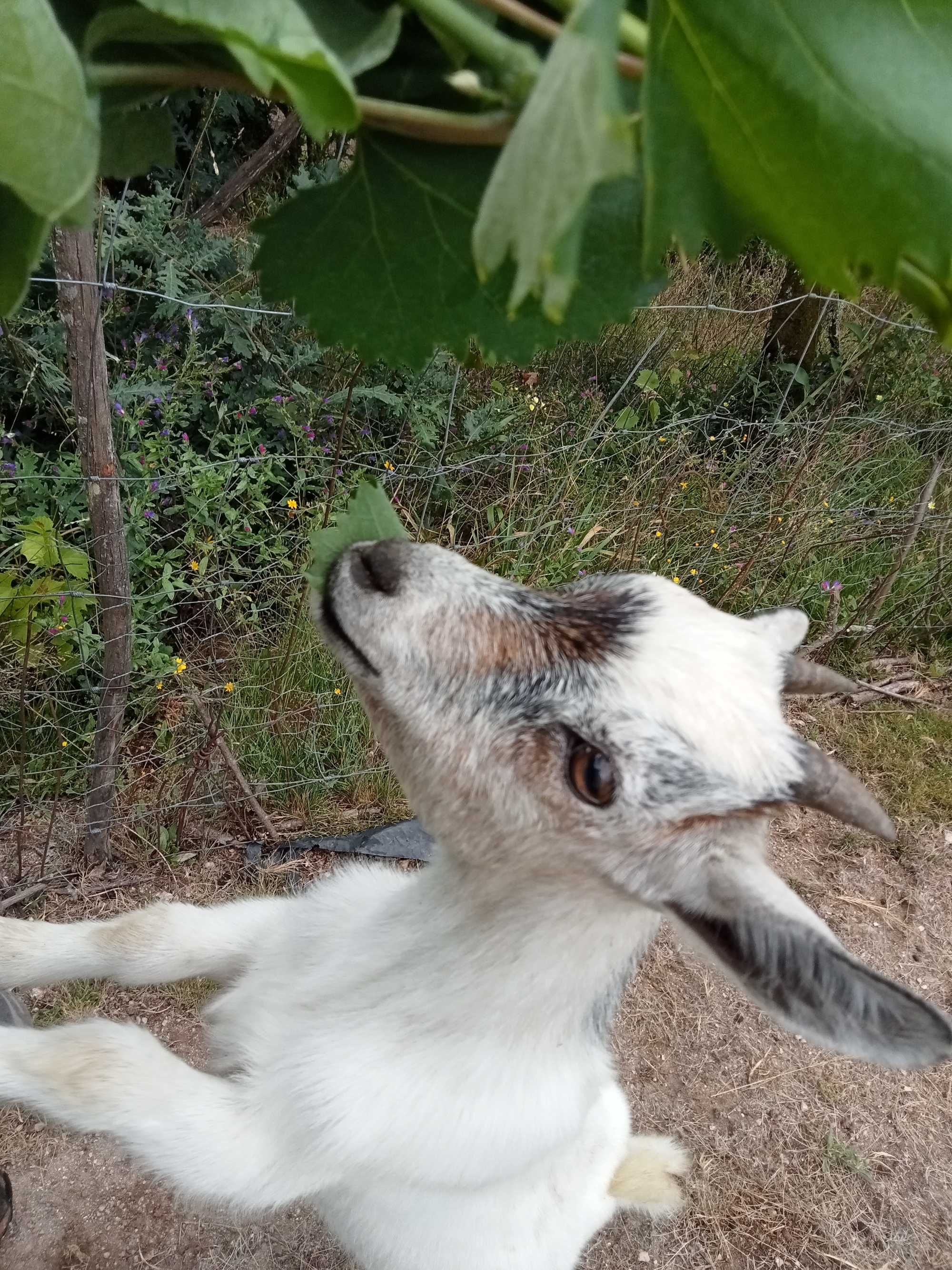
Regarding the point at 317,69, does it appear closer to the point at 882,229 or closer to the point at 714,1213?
the point at 882,229

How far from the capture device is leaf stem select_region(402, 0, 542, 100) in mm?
418

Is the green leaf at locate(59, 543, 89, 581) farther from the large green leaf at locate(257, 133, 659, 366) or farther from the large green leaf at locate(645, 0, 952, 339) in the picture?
the large green leaf at locate(645, 0, 952, 339)

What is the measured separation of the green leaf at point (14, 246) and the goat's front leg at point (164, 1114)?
146 centimetres

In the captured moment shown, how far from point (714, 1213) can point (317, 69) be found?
3177 mm

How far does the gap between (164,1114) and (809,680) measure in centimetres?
132

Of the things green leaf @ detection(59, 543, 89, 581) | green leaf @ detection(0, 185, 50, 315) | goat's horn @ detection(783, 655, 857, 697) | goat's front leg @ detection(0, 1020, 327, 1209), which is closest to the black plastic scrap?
green leaf @ detection(59, 543, 89, 581)

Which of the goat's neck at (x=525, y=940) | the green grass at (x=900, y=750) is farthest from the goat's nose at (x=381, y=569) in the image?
the green grass at (x=900, y=750)

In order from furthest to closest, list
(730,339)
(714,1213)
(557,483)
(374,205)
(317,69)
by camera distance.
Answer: (730,339) → (557,483) → (714,1213) → (374,205) → (317,69)

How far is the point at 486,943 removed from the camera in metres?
1.43

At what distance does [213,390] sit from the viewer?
3.28m

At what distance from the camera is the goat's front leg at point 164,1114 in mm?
1471

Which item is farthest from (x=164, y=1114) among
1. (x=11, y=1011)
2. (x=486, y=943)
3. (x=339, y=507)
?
(x=339, y=507)

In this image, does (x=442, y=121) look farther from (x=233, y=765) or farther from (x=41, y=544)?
(x=41, y=544)

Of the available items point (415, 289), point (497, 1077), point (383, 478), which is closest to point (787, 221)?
point (415, 289)
